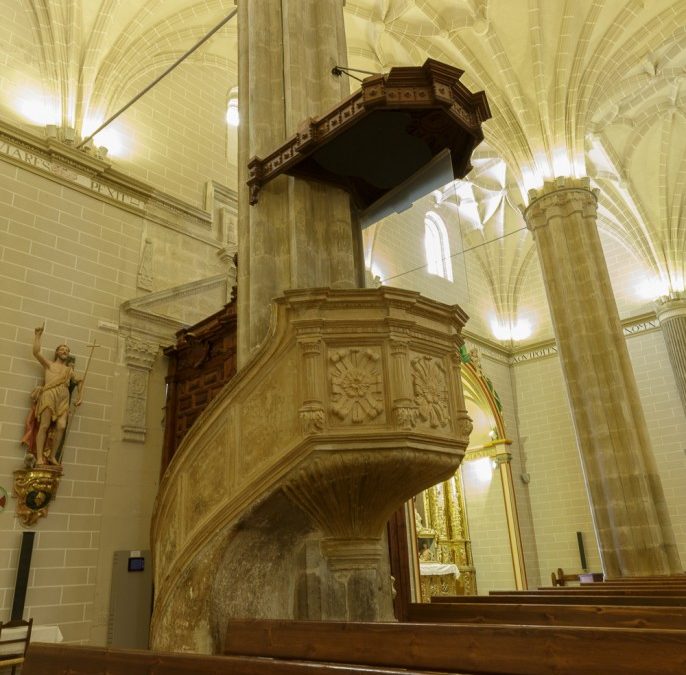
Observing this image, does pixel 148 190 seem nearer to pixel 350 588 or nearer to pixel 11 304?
pixel 11 304

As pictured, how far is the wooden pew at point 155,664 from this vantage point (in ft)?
5.92

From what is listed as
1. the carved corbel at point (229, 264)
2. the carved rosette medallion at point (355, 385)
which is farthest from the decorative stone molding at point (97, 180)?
the carved rosette medallion at point (355, 385)

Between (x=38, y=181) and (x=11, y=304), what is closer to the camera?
(x=11, y=304)

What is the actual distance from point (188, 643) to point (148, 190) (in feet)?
23.2

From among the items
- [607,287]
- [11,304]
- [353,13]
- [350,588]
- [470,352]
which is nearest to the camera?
[350,588]

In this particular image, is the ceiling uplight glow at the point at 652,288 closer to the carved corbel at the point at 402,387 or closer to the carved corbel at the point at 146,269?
the carved corbel at the point at 146,269

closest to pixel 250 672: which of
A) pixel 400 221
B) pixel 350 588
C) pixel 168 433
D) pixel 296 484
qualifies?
pixel 296 484

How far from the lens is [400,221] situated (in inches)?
560

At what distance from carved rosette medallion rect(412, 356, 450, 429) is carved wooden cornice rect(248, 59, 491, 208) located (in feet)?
6.20

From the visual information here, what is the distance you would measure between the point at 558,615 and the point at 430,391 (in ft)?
4.18

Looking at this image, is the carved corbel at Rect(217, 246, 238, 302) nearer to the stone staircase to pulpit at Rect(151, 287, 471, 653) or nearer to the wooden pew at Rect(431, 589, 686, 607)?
the stone staircase to pulpit at Rect(151, 287, 471, 653)

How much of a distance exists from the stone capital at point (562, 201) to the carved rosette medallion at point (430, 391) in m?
8.13

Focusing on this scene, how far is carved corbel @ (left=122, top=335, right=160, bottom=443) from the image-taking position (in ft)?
26.4

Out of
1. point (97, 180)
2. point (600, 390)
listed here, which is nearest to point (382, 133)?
point (97, 180)
